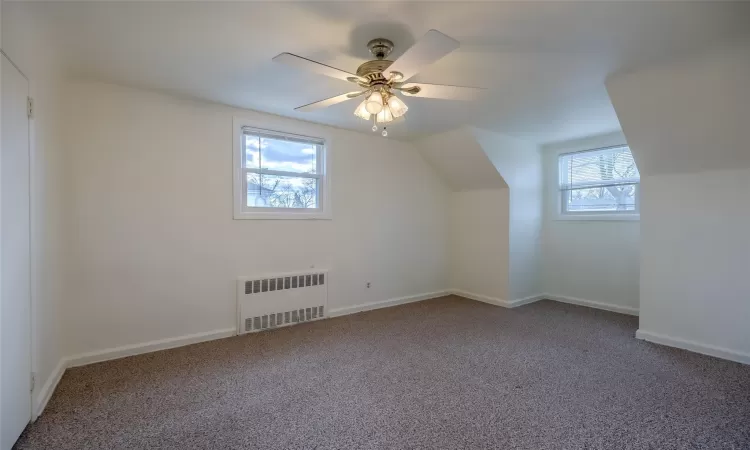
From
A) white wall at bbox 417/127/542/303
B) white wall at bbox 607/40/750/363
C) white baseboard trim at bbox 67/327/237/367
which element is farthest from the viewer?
white wall at bbox 417/127/542/303

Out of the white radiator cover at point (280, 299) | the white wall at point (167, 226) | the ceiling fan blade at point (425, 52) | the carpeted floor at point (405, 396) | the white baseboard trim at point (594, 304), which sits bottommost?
the carpeted floor at point (405, 396)

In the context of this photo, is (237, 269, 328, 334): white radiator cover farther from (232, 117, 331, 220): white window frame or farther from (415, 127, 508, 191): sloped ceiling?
(415, 127, 508, 191): sloped ceiling

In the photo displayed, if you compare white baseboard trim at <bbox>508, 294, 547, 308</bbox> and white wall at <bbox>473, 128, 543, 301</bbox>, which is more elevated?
white wall at <bbox>473, 128, 543, 301</bbox>

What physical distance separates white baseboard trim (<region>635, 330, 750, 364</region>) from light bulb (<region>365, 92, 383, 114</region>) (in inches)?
127

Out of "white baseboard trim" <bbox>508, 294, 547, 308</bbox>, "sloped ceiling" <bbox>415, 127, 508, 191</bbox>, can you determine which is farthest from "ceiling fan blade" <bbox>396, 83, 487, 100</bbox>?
"white baseboard trim" <bbox>508, 294, 547, 308</bbox>

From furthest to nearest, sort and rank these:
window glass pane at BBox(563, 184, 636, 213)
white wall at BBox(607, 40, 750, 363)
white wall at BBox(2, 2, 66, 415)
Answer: window glass pane at BBox(563, 184, 636, 213) < white wall at BBox(607, 40, 750, 363) < white wall at BBox(2, 2, 66, 415)

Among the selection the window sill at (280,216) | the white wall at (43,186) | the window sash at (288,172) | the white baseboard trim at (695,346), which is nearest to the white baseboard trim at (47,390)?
the white wall at (43,186)

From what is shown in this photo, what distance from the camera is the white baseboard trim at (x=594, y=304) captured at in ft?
13.3

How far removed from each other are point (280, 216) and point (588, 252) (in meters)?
3.88

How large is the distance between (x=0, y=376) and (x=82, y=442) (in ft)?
1.69

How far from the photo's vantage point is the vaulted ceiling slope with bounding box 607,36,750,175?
2238 millimetres

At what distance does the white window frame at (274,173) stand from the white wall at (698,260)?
126 inches

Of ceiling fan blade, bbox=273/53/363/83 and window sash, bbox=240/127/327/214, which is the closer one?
ceiling fan blade, bbox=273/53/363/83

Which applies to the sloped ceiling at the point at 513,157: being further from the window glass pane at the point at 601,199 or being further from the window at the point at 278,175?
the window at the point at 278,175
